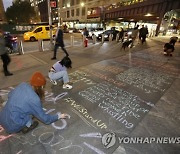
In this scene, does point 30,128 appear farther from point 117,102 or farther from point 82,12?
point 82,12

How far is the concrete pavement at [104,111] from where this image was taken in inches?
104

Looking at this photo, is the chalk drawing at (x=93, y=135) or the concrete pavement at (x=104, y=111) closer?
the concrete pavement at (x=104, y=111)

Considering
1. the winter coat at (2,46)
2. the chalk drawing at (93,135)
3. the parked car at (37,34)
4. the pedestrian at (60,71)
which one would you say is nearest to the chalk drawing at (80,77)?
the pedestrian at (60,71)

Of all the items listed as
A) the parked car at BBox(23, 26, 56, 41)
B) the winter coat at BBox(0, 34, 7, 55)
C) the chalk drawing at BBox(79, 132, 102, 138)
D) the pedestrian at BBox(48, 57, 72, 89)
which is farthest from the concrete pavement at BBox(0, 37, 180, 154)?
the parked car at BBox(23, 26, 56, 41)

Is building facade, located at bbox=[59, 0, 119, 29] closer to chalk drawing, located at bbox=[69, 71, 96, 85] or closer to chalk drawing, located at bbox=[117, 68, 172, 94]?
chalk drawing, located at bbox=[117, 68, 172, 94]

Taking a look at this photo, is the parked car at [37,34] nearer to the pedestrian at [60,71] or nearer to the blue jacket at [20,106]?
the pedestrian at [60,71]

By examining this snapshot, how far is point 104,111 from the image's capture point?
3.68m

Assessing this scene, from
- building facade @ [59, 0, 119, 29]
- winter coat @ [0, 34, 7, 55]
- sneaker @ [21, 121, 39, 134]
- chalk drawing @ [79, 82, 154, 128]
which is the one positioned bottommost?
chalk drawing @ [79, 82, 154, 128]

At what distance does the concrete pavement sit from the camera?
2.64 metres

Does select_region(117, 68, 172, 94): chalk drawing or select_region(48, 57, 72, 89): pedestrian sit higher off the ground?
select_region(48, 57, 72, 89): pedestrian

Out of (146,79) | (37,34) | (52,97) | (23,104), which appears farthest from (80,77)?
(37,34)

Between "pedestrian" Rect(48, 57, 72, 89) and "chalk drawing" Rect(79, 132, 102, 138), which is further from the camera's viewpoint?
"pedestrian" Rect(48, 57, 72, 89)

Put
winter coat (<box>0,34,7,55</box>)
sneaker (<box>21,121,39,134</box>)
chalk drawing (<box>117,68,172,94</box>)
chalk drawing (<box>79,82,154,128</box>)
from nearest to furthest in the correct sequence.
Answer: sneaker (<box>21,121,39,134</box>) → chalk drawing (<box>79,82,154,128</box>) → chalk drawing (<box>117,68,172,94</box>) → winter coat (<box>0,34,7,55</box>)

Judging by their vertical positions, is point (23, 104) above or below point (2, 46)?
below
